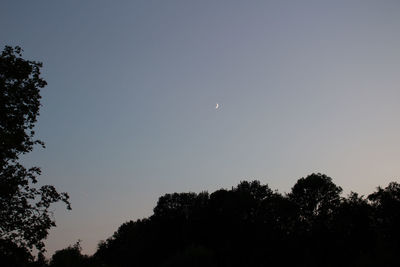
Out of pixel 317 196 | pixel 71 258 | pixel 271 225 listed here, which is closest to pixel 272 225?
pixel 271 225

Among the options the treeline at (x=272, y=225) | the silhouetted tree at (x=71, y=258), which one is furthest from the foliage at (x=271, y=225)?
the silhouetted tree at (x=71, y=258)

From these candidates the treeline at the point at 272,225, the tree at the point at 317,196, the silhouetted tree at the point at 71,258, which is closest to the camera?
the silhouetted tree at the point at 71,258

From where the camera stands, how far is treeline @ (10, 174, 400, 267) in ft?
256

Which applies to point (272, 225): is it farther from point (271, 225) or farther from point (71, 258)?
point (71, 258)

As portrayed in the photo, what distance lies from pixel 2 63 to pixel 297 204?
257 ft

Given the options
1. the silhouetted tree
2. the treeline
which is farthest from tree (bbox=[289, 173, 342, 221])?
the silhouetted tree

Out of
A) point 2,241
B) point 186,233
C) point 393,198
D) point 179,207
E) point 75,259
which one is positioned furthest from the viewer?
point 179,207

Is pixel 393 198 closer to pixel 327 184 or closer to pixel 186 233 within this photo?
pixel 327 184

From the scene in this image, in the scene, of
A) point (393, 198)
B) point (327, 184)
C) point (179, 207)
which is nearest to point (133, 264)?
point (179, 207)

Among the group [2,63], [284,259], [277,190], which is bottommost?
[284,259]

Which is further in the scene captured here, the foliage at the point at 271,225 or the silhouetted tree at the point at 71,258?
the foliage at the point at 271,225

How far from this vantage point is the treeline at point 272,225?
78062 millimetres

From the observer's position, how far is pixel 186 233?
92.9 meters

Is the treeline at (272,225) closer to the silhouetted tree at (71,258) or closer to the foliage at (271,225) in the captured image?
the foliage at (271,225)
